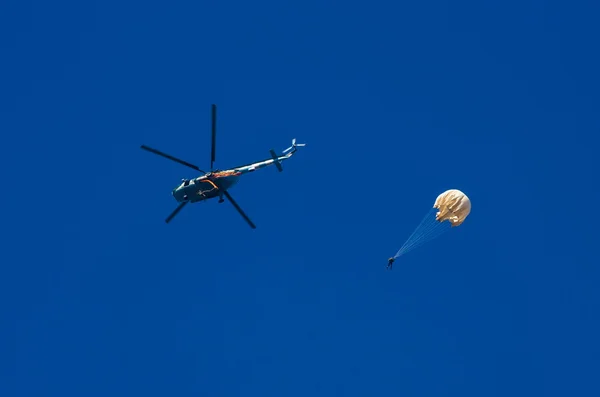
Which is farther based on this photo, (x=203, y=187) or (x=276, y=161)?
(x=203, y=187)

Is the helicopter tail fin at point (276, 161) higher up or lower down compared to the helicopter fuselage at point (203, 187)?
lower down

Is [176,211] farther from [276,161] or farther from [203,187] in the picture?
[276,161]

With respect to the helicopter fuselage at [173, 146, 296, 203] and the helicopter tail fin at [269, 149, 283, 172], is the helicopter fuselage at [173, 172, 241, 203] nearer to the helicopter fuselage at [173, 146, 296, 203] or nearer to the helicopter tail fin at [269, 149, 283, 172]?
the helicopter fuselage at [173, 146, 296, 203]

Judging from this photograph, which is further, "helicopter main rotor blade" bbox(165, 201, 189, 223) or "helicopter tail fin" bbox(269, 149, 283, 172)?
"helicopter main rotor blade" bbox(165, 201, 189, 223)

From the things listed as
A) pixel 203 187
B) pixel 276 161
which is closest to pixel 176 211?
pixel 203 187

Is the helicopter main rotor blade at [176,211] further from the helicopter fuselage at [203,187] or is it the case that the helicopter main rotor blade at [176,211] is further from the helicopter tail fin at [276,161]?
the helicopter tail fin at [276,161]

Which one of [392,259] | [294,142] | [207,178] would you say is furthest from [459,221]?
[207,178]

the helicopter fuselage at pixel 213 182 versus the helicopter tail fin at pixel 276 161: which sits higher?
the helicopter fuselage at pixel 213 182

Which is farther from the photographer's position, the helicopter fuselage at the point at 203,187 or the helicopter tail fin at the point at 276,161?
the helicopter fuselage at the point at 203,187

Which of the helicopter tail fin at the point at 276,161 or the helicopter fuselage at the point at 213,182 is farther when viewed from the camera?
the helicopter fuselage at the point at 213,182

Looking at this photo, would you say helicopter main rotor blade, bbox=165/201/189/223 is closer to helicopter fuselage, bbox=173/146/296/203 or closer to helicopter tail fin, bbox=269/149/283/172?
helicopter fuselage, bbox=173/146/296/203

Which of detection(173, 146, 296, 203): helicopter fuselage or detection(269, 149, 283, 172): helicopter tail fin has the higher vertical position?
detection(173, 146, 296, 203): helicopter fuselage
